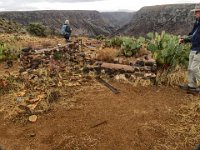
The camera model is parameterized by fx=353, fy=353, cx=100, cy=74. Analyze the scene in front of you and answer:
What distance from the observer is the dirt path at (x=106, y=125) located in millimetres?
4898

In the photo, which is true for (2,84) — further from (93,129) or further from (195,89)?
(195,89)

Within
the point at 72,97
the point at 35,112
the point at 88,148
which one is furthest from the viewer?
the point at 72,97

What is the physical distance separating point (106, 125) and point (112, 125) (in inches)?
3.6

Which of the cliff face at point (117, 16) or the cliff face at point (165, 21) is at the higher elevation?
the cliff face at point (165, 21)

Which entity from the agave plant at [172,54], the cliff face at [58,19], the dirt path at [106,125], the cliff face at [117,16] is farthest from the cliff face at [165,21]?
the dirt path at [106,125]

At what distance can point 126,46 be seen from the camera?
9719 millimetres

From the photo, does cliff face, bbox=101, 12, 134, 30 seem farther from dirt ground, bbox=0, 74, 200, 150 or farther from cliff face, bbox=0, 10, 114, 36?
dirt ground, bbox=0, 74, 200, 150

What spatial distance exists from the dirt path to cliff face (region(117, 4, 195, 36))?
5446 cm

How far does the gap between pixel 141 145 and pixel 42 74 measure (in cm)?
381

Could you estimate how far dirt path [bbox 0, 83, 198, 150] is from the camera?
193 inches

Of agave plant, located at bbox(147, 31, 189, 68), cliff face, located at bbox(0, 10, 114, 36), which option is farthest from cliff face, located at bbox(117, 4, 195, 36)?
agave plant, located at bbox(147, 31, 189, 68)

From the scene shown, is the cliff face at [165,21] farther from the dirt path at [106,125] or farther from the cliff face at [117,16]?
the dirt path at [106,125]

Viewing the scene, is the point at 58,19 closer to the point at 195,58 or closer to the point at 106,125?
the point at 195,58

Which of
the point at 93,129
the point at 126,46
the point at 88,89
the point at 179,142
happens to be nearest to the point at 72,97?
the point at 88,89
